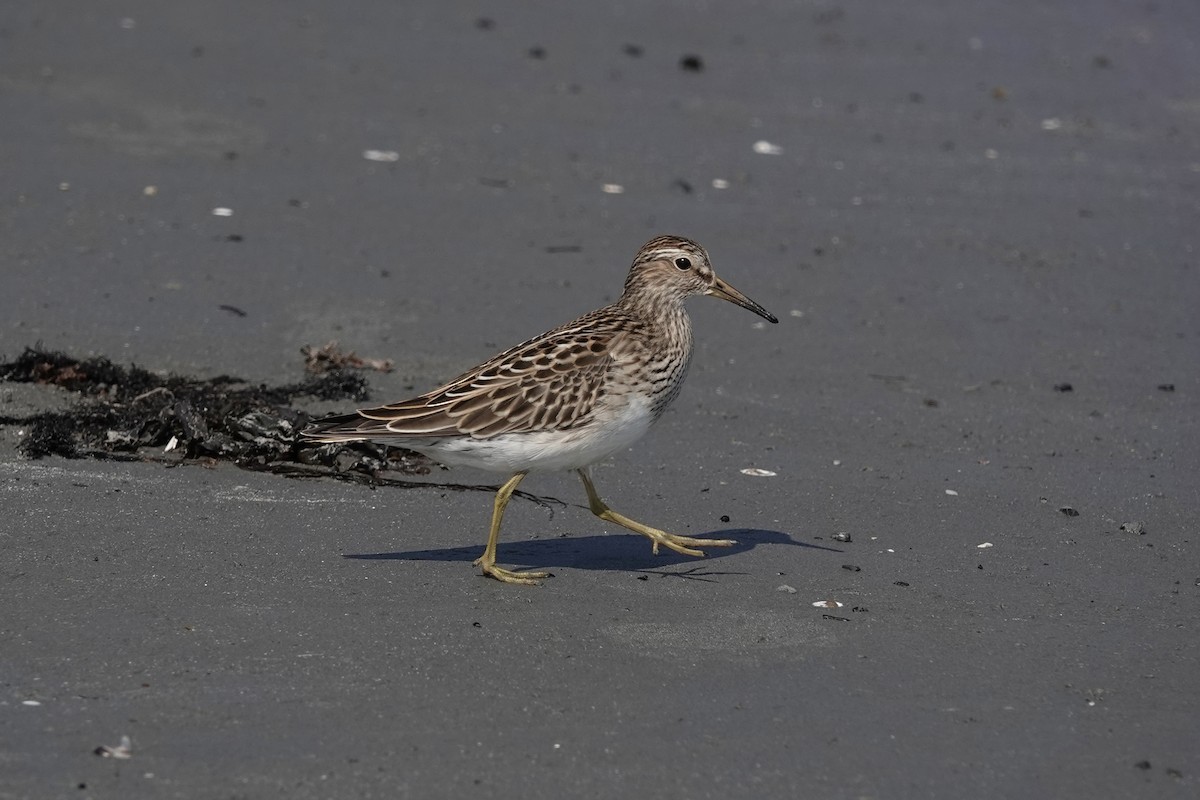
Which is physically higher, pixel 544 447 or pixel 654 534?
pixel 544 447

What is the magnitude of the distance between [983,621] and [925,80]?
9.09 metres

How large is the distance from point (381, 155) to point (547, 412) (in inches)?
217

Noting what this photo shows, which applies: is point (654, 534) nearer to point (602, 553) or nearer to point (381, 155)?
point (602, 553)

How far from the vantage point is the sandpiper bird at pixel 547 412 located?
6.44 m

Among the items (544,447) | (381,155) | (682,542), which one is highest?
(381,155)

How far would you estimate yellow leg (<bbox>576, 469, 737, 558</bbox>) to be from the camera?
22.1 ft

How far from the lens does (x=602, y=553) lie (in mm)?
6852

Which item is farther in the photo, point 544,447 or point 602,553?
point 602,553

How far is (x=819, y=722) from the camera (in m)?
5.21

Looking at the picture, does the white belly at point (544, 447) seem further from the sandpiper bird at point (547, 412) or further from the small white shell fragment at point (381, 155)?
the small white shell fragment at point (381, 155)

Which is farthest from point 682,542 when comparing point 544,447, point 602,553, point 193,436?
point 193,436

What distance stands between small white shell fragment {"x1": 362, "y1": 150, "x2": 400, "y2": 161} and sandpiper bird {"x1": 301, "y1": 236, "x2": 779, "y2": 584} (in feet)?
16.2

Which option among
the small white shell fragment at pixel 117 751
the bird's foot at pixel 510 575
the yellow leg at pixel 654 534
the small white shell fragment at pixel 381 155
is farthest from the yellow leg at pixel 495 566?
the small white shell fragment at pixel 381 155

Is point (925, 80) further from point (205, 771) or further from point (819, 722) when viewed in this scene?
point (205, 771)
